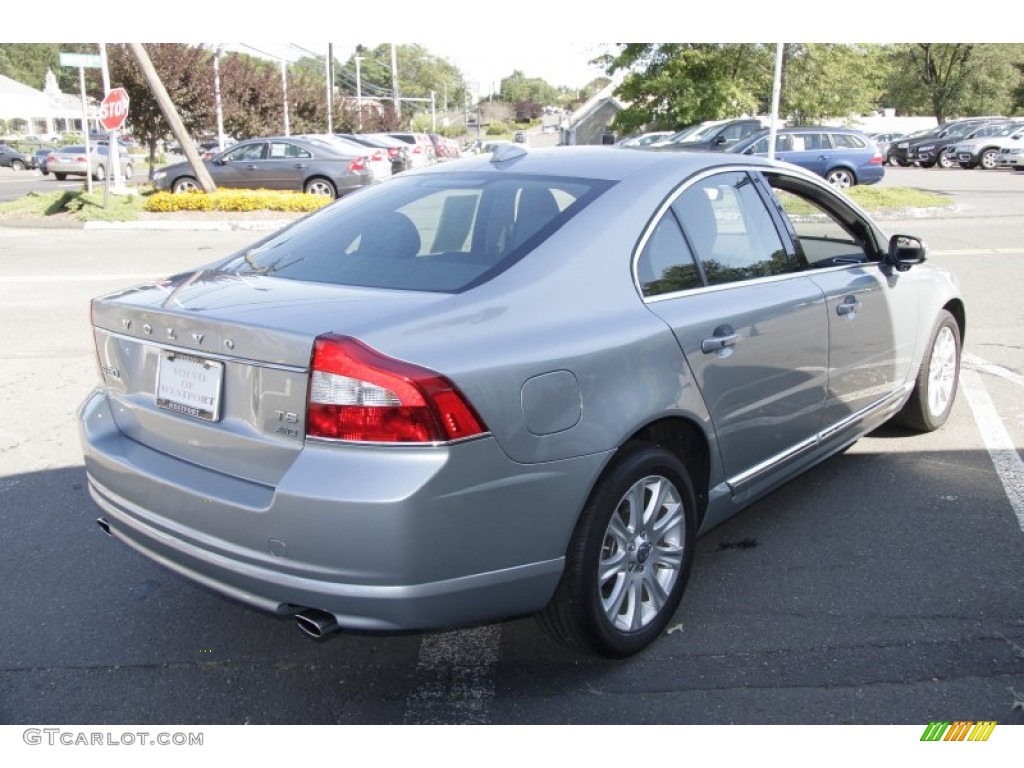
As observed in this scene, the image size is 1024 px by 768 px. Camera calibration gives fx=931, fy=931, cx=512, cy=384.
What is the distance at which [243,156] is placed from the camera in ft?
72.3

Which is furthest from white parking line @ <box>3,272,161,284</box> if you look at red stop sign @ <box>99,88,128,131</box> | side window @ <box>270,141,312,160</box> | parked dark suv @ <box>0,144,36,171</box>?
parked dark suv @ <box>0,144,36,171</box>

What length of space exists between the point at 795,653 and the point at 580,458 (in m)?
1.10

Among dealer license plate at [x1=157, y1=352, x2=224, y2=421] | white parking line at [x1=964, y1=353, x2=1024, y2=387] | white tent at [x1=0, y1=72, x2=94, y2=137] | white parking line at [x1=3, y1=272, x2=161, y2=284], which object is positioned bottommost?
white parking line at [x1=964, y1=353, x2=1024, y2=387]

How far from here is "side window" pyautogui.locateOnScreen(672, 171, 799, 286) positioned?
3471 mm

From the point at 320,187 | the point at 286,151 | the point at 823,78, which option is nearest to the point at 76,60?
the point at 286,151

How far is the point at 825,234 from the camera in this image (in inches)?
194

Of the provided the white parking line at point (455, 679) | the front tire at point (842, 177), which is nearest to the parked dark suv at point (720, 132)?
the front tire at point (842, 177)

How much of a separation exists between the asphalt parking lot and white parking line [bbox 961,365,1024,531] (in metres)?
0.02

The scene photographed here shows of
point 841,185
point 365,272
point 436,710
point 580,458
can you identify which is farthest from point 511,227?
point 841,185

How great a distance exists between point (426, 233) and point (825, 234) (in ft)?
8.18

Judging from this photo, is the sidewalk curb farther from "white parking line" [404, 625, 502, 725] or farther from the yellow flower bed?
"white parking line" [404, 625, 502, 725]

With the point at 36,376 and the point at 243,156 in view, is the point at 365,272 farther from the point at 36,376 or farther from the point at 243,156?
the point at 243,156

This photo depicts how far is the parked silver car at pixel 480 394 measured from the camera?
2.46 metres

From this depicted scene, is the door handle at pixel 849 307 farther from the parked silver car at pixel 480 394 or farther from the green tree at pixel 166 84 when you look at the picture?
the green tree at pixel 166 84
